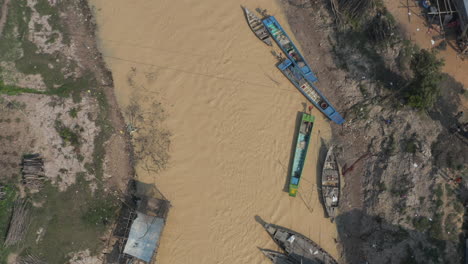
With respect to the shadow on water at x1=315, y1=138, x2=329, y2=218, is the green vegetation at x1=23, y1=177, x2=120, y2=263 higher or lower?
lower

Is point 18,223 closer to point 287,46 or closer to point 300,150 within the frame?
point 300,150

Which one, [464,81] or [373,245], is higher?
[464,81]

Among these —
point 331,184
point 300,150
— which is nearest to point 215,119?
point 300,150

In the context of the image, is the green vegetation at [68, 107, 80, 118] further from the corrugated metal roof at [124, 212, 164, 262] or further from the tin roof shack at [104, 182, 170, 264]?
the corrugated metal roof at [124, 212, 164, 262]

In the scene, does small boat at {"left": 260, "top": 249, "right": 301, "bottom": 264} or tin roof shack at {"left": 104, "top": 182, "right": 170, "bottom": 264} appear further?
small boat at {"left": 260, "top": 249, "right": 301, "bottom": 264}

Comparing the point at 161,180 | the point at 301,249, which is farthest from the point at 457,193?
the point at 161,180

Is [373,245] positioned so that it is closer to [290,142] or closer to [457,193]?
[457,193]

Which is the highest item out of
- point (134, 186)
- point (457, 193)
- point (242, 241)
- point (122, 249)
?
point (457, 193)

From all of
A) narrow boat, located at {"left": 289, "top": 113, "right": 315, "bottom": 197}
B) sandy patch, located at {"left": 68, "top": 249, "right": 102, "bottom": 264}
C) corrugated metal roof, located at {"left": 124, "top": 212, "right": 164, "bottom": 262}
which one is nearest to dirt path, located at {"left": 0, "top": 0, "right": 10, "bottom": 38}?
sandy patch, located at {"left": 68, "top": 249, "right": 102, "bottom": 264}

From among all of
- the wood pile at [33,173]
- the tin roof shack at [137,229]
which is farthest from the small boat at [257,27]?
the wood pile at [33,173]
